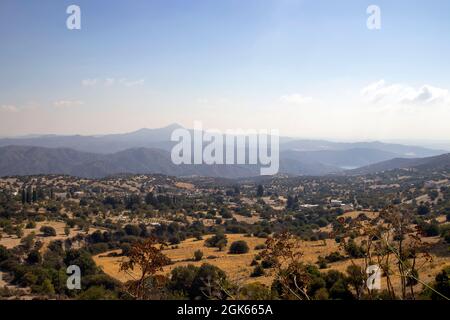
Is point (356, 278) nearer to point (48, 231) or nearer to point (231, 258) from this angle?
point (231, 258)

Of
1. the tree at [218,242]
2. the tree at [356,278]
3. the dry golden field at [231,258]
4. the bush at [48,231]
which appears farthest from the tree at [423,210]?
the bush at [48,231]

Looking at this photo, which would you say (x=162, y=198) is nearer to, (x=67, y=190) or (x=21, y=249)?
(x=67, y=190)

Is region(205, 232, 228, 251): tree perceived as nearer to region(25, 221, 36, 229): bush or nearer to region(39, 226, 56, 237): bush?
region(39, 226, 56, 237): bush

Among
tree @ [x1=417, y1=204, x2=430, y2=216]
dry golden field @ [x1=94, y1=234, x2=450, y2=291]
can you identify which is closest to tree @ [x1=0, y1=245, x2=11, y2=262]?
dry golden field @ [x1=94, y1=234, x2=450, y2=291]

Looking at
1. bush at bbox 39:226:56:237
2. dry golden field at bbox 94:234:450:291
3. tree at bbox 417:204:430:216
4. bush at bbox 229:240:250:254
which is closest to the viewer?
dry golden field at bbox 94:234:450:291

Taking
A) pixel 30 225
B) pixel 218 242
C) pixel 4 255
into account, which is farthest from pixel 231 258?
pixel 30 225

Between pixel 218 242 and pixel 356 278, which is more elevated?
pixel 356 278

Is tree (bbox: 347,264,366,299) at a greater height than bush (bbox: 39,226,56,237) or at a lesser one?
greater

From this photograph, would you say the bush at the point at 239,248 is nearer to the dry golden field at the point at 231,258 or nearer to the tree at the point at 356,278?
the dry golden field at the point at 231,258
